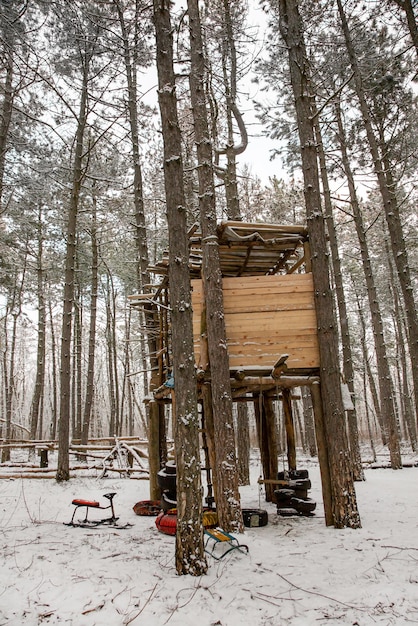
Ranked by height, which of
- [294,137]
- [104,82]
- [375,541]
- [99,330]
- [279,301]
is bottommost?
[375,541]

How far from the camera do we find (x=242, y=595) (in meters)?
4.34

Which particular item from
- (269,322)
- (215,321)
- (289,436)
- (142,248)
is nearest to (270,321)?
(269,322)

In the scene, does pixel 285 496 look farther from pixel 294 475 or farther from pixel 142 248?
pixel 142 248

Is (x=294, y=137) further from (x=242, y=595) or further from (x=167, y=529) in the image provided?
(x=242, y=595)

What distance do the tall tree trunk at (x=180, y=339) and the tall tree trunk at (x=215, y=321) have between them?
6.18 feet

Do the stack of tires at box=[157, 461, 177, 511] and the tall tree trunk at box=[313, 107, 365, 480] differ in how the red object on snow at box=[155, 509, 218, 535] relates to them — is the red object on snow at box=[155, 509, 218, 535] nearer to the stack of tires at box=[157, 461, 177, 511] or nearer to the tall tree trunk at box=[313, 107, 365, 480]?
the stack of tires at box=[157, 461, 177, 511]

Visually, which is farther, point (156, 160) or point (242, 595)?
point (156, 160)

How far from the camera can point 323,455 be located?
7.55 metres

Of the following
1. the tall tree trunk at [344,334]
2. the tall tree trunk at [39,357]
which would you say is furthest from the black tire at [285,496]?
the tall tree trunk at [39,357]

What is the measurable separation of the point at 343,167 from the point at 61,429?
1333 cm

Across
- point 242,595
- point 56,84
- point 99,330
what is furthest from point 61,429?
point 99,330

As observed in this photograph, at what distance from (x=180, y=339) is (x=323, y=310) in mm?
3594

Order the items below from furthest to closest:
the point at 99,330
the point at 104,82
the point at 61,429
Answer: the point at 99,330 < the point at 104,82 < the point at 61,429

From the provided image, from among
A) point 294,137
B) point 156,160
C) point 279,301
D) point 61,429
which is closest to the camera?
point 279,301
